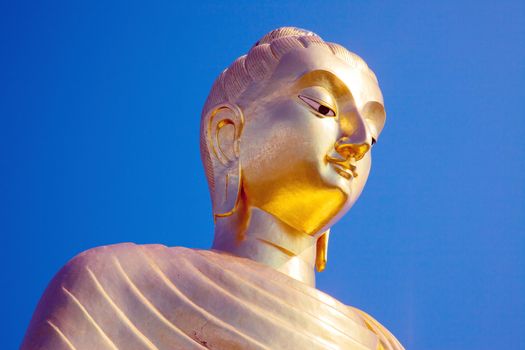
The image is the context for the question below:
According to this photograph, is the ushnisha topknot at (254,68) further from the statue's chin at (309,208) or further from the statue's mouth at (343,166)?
the statue's mouth at (343,166)

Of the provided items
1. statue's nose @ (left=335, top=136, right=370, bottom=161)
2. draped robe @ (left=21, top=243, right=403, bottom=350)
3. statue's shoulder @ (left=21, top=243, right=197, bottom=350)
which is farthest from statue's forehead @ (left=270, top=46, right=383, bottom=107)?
statue's shoulder @ (left=21, top=243, right=197, bottom=350)

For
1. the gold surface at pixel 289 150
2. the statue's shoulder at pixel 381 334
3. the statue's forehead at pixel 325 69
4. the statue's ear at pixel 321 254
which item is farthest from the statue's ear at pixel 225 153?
the statue's shoulder at pixel 381 334

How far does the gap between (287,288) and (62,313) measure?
85 centimetres

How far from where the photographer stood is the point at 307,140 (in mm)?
3850

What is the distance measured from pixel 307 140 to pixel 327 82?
295 millimetres

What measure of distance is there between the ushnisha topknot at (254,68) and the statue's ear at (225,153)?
0.12 ft

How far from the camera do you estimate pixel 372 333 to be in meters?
3.84

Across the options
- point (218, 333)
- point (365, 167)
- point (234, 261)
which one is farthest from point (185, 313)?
point (365, 167)

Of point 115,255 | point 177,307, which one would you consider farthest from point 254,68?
point 177,307

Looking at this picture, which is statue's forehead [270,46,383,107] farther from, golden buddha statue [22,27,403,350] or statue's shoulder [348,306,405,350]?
statue's shoulder [348,306,405,350]

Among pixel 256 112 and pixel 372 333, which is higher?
pixel 256 112

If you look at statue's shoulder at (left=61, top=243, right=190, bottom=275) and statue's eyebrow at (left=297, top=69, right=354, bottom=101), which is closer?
statue's shoulder at (left=61, top=243, right=190, bottom=275)

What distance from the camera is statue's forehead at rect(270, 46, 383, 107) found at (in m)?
3.99

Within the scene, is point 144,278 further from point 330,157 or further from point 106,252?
point 330,157
